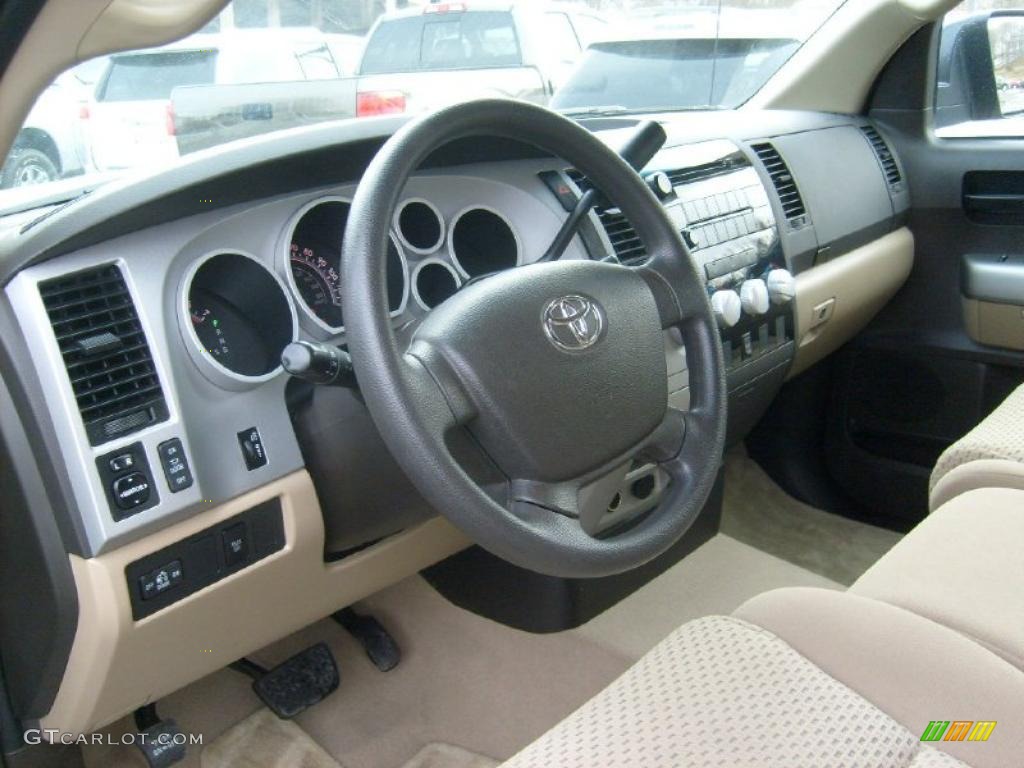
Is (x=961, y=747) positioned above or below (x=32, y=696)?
above

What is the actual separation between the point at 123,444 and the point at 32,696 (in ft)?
1.51

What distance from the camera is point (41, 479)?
1105mm

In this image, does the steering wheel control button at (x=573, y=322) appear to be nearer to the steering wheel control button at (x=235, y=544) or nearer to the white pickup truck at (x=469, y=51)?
the steering wheel control button at (x=235, y=544)

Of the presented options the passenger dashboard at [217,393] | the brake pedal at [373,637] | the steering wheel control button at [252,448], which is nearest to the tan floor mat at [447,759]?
the brake pedal at [373,637]

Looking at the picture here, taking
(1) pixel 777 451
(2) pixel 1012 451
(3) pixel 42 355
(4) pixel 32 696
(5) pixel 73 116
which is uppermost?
(5) pixel 73 116

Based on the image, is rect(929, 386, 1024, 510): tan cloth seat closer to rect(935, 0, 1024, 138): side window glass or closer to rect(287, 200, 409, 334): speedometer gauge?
rect(287, 200, 409, 334): speedometer gauge

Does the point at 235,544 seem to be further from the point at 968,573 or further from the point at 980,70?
the point at 980,70

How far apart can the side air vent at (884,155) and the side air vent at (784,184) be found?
44 cm

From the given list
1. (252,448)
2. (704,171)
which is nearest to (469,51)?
(704,171)

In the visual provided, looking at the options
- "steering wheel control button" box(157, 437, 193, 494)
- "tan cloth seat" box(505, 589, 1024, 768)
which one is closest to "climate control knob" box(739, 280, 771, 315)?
"tan cloth seat" box(505, 589, 1024, 768)

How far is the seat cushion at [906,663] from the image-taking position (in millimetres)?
879

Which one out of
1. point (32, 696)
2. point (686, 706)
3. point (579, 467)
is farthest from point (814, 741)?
point (32, 696)

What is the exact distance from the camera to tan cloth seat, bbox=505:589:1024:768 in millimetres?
→ 834

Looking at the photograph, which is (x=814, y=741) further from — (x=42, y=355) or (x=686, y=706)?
(x=42, y=355)
